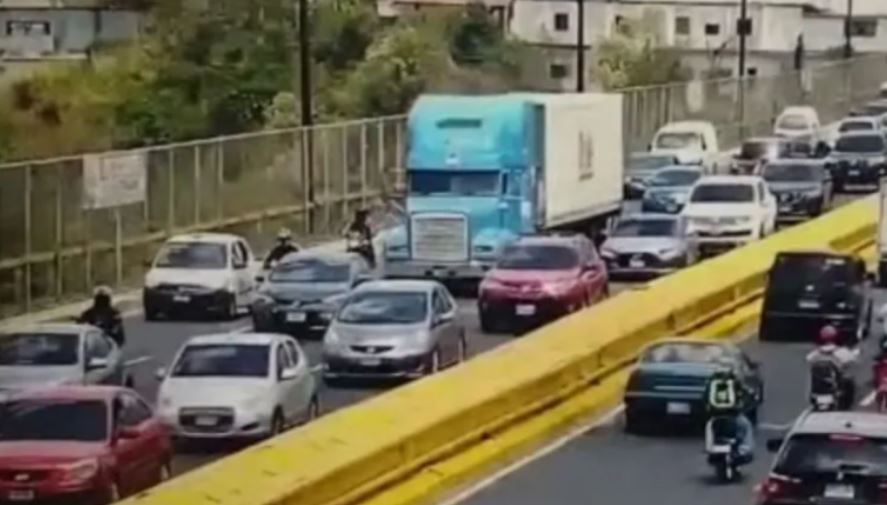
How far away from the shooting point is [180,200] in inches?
2190

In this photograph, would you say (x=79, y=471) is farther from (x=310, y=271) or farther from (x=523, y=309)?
(x=523, y=309)

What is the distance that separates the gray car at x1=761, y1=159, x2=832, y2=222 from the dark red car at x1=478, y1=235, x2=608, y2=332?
60.2 feet

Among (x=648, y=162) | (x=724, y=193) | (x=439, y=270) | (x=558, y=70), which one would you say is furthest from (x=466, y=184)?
(x=558, y=70)

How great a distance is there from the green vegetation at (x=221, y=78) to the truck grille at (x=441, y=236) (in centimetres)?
1781

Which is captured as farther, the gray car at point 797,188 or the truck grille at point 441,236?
the gray car at point 797,188

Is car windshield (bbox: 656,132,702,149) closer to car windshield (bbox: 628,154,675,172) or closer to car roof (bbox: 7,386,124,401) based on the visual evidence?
car windshield (bbox: 628,154,675,172)

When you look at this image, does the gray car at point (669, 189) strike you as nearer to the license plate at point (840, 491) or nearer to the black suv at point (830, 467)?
the black suv at point (830, 467)

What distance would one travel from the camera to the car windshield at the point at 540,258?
45844mm

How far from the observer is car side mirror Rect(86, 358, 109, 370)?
32.7 m

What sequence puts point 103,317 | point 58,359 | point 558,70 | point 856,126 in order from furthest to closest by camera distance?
point 558,70 < point 856,126 < point 103,317 < point 58,359

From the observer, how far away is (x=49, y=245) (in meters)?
49.1

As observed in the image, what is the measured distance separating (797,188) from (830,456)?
144 feet

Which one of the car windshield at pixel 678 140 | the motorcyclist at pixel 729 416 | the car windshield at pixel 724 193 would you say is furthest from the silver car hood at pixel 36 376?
the car windshield at pixel 678 140

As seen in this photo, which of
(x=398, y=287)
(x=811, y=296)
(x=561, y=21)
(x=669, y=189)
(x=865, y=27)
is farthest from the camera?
(x=865, y=27)
